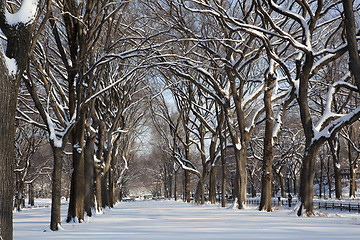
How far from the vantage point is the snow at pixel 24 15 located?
22.0 ft

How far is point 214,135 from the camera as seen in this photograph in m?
31.5

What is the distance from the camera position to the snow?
22.0ft

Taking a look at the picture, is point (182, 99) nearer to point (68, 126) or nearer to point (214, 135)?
point (214, 135)

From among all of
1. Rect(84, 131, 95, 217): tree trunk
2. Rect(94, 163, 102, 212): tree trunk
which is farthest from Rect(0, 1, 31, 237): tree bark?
Rect(94, 163, 102, 212): tree trunk

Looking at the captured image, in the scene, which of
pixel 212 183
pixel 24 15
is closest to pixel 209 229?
pixel 24 15

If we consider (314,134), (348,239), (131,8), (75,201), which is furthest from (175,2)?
(348,239)

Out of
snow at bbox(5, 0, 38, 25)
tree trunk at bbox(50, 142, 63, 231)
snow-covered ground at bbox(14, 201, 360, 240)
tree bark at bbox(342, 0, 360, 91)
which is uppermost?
tree bark at bbox(342, 0, 360, 91)

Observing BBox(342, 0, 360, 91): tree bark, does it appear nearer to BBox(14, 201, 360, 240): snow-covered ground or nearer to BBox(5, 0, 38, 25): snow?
BBox(14, 201, 360, 240): snow-covered ground

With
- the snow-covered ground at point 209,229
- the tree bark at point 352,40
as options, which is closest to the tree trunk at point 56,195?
the snow-covered ground at point 209,229

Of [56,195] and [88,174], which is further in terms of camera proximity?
[88,174]

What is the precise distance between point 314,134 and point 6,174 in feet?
41.4

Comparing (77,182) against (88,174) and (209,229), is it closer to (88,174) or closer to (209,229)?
(88,174)

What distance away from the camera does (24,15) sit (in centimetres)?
679

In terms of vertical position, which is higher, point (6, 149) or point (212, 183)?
point (6, 149)
